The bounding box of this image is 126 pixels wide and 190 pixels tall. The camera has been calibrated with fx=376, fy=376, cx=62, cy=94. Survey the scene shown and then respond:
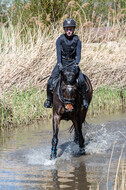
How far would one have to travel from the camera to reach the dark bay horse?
262 inches

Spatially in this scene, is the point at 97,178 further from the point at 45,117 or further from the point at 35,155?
the point at 45,117

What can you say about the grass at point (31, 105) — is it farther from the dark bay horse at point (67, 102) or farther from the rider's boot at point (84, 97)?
the rider's boot at point (84, 97)

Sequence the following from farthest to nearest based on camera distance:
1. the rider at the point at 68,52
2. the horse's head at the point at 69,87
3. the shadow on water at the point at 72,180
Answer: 1. the rider at the point at 68,52
2. the horse's head at the point at 69,87
3. the shadow on water at the point at 72,180

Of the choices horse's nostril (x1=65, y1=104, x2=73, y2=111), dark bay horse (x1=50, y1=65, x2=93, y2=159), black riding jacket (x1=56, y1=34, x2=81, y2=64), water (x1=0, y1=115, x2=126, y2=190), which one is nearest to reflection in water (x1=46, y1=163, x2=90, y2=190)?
water (x1=0, y1=115, x2=126, y2=190)

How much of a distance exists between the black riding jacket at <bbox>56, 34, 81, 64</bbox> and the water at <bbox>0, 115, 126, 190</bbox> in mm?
2016

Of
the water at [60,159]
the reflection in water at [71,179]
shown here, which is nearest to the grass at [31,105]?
the water at [60,159]

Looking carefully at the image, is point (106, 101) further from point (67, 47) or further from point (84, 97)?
point (67, 47)

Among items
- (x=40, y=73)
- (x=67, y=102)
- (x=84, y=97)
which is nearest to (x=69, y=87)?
(x=67, y=102)

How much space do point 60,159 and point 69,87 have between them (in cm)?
159

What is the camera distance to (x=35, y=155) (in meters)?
7.63

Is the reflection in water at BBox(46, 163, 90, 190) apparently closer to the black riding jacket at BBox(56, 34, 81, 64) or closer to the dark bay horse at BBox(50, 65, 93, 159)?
the dark bay horse at BBox(50, 65, 93, 159)

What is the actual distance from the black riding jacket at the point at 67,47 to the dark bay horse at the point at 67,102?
670mm

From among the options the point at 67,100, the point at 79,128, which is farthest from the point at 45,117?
the point at 67,100

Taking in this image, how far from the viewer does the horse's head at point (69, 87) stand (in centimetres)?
664
